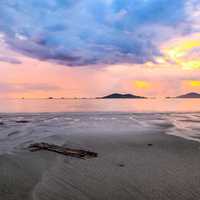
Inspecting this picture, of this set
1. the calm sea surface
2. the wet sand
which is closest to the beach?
the wet sand

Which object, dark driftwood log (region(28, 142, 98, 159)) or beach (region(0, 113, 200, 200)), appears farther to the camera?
dark driftwood log (region(28, 142, 98, 159))

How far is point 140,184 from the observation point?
5316mm

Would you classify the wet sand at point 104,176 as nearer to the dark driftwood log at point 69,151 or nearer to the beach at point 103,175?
the beach at point 103,175

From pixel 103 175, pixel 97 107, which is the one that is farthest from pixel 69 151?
pixel 97 107

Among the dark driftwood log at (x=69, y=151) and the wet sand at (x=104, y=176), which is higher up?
the dark driftwood log at (x=69, y=151)

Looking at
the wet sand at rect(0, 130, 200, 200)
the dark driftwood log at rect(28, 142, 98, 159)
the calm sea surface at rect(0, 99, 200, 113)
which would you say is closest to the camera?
the wet sand at rect(0, 130, 200, 200)

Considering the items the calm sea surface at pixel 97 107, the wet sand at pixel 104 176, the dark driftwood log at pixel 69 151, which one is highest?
the calm sea surface at pixel 97 107

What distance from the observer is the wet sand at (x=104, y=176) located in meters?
4.69

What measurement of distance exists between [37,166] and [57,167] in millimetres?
637

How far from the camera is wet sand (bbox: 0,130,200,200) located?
4.69 m

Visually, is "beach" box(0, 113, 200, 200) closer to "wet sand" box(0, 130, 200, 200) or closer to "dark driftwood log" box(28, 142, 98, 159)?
"wet sand" box(0, 130, 200, 200)

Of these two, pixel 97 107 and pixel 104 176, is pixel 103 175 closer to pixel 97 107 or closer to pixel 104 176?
pixel 104 176

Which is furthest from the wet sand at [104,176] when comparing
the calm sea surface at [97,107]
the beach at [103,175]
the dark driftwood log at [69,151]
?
the calm sea surface at [97,107]

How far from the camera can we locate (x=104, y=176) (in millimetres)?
5789
